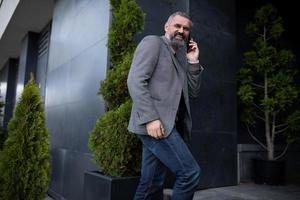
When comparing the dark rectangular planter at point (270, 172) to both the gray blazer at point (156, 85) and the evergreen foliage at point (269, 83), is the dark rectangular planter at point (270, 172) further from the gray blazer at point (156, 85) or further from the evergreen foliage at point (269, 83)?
the gray blazer at point (156, 85)

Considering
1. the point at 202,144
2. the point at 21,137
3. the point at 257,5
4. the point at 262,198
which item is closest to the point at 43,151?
the point at 21,137

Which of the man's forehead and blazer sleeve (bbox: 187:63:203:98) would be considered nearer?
the man's forehead

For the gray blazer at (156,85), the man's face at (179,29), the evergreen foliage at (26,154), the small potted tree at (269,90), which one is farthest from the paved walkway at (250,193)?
the man's face at (179,29)

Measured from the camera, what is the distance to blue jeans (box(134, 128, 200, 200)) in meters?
1.87

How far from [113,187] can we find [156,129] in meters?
0.79

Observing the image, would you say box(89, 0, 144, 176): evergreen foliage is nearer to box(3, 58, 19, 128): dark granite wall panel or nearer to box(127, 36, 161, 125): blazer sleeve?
box(127, 36, 161, 125): blazer sleeve

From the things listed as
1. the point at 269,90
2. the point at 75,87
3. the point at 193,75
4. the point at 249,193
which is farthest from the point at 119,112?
the point at 269,90

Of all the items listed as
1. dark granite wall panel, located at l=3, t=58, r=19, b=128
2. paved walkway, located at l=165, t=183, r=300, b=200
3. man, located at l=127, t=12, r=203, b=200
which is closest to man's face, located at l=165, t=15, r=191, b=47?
man, located at l=127, t=12, r=203, b=200

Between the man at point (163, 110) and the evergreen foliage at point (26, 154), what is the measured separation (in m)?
1.74

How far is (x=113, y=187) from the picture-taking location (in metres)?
2.37

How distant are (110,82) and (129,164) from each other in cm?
82

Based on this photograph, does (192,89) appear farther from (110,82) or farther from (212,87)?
(212,87)

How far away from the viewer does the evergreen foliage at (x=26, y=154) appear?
3.20 m

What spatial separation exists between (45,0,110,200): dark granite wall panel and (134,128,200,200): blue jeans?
5.15ft
